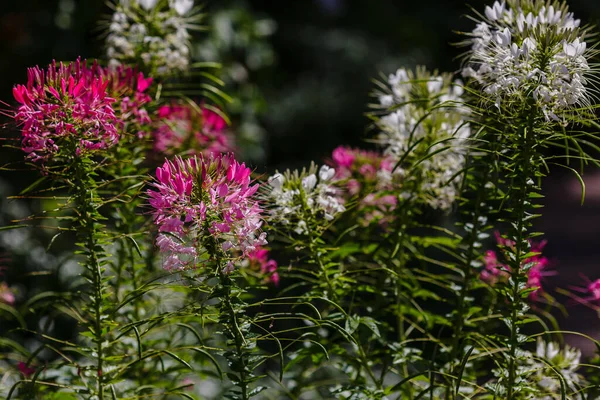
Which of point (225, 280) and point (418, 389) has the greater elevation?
point (225, 280)

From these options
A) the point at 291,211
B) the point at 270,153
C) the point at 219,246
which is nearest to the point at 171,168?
the point at 219,246

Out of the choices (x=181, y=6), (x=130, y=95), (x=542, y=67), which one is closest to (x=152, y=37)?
(x=181, y=6)

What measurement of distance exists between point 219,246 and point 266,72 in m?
3.04

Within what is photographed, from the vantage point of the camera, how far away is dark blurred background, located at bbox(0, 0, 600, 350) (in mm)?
3330

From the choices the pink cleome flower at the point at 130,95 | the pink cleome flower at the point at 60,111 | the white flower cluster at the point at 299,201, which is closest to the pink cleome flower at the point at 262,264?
the white flower cluster at the point at 299,201

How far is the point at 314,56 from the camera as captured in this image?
4633 millimetres

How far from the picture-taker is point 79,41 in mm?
3311

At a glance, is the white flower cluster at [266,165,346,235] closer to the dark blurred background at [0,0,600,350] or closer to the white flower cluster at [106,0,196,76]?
the white flower cluster at [106,0,196,76]

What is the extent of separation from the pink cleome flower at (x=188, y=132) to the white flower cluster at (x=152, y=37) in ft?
0.28

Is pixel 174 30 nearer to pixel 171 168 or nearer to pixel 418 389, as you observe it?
pixel 171 168

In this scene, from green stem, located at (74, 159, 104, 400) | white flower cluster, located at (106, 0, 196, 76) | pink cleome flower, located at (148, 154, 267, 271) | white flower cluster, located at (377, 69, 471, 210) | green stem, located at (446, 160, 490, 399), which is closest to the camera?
pink cleome flower, located at (148, 154, 267, 271)

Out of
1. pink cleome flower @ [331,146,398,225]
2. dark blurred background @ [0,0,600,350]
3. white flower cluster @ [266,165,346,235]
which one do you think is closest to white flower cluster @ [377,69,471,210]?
pink cleome flower @ [331,146,398,225]

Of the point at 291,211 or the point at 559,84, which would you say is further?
the point at 291,211

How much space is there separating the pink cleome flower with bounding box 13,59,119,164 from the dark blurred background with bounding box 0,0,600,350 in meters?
2.05
